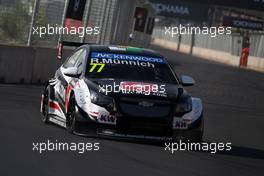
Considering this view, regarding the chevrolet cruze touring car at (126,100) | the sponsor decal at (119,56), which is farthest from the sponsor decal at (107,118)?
the sponsor decal at (119,56)

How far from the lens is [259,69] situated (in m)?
56.1

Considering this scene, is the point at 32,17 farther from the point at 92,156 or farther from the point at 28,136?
the point at 92,156

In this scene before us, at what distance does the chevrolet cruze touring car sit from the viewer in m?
11.5

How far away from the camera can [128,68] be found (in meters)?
12.7

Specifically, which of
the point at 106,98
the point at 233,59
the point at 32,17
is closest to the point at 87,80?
the point at 106,98

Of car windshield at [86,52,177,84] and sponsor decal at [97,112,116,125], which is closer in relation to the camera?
sponsor decal at [97,112,116,125]

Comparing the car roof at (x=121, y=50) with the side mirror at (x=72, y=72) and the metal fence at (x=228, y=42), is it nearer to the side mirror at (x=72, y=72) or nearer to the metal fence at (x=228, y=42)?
the side mirror at (x=72, y=72)

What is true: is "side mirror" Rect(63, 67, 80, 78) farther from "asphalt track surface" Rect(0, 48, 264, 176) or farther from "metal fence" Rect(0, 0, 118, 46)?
"metal fence" Rect(0, 0, 118, 46)

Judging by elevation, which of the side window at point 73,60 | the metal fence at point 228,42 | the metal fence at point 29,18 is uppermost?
the side window at point 73,60

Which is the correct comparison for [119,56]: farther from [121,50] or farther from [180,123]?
[180,123]

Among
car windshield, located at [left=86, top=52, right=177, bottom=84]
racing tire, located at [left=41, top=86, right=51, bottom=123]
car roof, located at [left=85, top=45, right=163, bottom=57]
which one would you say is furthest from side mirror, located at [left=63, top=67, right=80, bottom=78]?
racing tire, located at [left=41, top=86, right=51, bottom=123]

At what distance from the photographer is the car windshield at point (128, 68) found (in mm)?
12508

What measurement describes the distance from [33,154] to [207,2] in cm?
3255

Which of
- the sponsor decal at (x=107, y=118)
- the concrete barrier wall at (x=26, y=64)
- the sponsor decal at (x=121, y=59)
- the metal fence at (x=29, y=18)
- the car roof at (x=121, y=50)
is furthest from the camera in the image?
the metal fence at (x=29, y=18)
